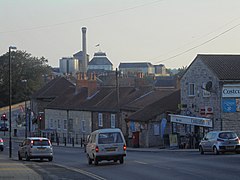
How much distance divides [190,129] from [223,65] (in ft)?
20.5

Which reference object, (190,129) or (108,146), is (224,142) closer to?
(108,146)

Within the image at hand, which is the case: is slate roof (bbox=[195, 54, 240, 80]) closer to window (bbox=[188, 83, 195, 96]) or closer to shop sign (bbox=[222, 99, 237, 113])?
shop sign (bbox=[222, 99, 237, 113])

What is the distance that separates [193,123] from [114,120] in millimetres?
16931

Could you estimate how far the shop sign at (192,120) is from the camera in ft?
168

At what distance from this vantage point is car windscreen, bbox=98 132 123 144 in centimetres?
3157

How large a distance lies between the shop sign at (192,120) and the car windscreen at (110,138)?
2039cm

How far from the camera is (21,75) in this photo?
124 meters

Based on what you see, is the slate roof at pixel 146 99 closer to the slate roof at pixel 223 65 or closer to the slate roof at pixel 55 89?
the slate roof at pixel 223 65

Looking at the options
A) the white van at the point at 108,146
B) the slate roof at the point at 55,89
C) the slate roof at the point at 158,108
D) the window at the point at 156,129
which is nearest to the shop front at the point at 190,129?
the window at the point at 156,129

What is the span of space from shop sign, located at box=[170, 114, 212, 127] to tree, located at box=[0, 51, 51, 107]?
6814 cm

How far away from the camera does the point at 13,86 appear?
122562 millimetres

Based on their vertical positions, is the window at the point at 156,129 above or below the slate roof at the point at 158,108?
below

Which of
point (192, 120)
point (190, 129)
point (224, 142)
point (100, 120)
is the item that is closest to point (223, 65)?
point (192, 120)

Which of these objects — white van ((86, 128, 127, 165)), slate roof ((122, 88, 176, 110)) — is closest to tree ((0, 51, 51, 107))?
slate roof ((122, 88, 176, 110))
